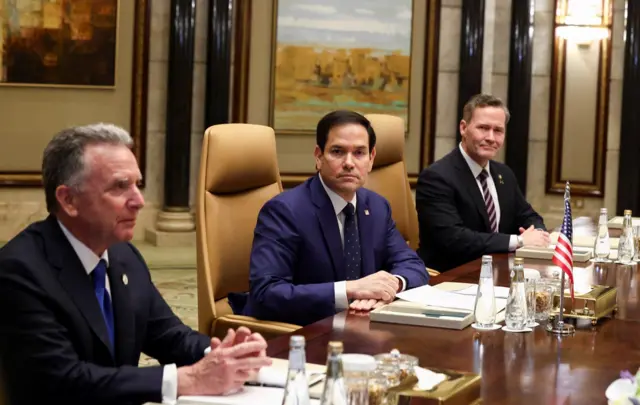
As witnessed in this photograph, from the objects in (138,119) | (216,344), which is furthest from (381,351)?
(138,119)

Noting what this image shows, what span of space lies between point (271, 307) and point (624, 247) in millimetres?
1642

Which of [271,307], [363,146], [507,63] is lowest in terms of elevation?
[271,307]

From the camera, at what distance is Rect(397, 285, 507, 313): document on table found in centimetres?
328

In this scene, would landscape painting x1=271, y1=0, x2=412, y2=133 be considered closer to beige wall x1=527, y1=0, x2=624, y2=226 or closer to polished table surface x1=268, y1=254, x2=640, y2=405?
beige wall x1=527, y1=0, x2=624, y2=226

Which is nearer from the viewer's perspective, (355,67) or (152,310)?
(152,310)

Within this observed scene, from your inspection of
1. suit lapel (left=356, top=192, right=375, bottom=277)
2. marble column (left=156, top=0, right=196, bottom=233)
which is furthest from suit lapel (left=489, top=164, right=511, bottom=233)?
marble column (left=156, top=0, right=196, bottom=233)

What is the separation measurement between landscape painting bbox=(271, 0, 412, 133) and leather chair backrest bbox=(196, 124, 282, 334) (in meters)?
4.76

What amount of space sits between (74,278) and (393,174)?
3309mm

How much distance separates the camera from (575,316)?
3.14 meters

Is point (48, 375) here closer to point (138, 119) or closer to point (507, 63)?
point (138, 119)

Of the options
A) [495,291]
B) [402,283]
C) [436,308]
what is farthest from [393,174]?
[436,308]

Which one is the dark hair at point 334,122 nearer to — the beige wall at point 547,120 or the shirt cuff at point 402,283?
the shirt cuff at point 402,283

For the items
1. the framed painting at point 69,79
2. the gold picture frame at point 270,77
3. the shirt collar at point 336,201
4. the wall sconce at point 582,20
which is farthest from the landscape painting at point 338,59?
the shirt collar at point 336,201

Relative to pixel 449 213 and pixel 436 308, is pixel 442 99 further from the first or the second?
pixel 436 308
